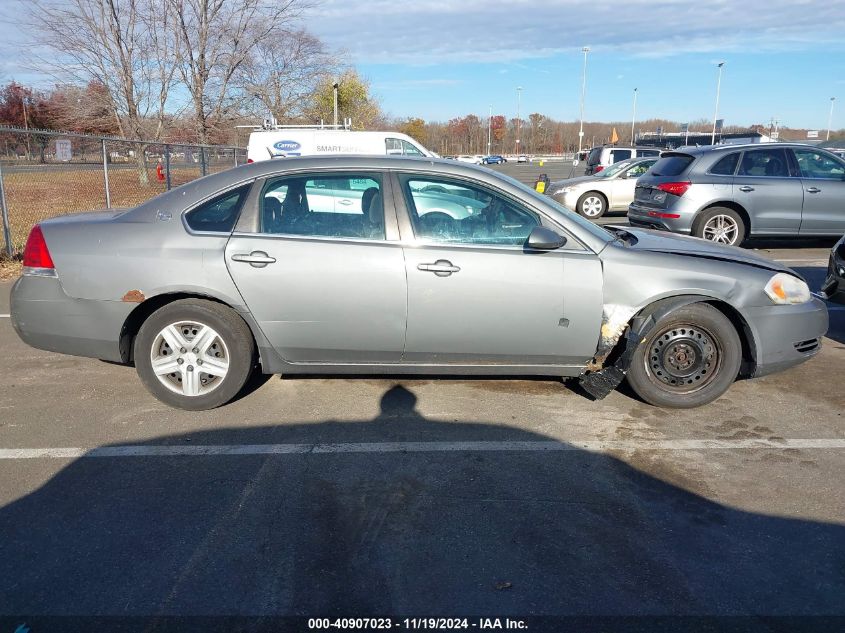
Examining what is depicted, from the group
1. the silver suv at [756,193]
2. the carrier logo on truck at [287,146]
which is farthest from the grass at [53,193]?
the silver suv at [756,193]

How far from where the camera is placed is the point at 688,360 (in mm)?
4535

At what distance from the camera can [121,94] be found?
87.8 ft

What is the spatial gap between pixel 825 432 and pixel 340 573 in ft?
10.7

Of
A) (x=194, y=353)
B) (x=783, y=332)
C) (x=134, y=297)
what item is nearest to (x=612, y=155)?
(x=783, y=332)

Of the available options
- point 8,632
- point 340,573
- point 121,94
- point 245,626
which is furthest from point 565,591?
point 121,94

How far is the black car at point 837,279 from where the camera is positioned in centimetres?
618

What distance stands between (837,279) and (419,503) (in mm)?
4980

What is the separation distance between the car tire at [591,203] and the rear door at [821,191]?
5.76 metres

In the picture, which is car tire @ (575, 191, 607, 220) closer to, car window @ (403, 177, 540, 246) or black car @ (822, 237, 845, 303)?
black car @ (822, 237, 845, 303)

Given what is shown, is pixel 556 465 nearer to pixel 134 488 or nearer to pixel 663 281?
pixel 663 281

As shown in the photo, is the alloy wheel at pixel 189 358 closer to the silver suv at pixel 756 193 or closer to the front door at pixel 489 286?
the front door at pixel 489 286

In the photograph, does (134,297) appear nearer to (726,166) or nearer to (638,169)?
(726,166)

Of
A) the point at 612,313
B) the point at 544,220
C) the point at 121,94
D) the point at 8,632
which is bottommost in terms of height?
the point at 8,632

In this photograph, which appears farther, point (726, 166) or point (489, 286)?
point (726, 166)
